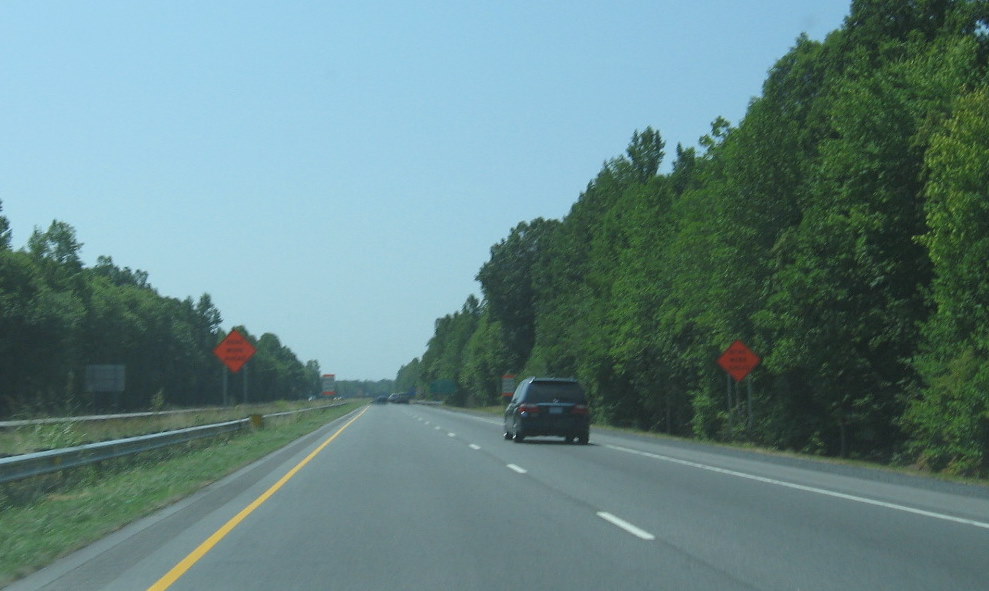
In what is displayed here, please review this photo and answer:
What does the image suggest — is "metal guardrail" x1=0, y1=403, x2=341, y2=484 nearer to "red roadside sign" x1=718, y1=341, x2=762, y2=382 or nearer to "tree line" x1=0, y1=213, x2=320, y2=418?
"tree line" x1=0, y1=213, x2=320, y2=418

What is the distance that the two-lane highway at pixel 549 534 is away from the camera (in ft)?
29.9

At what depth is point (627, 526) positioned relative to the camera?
40.3ft

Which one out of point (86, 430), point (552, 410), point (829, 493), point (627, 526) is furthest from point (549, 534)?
point (552, 410)

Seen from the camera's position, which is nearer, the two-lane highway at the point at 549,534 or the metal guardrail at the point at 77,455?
the two-lane highway at the point at 549,534

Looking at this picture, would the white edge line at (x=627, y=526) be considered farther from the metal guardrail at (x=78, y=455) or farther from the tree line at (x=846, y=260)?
the tree line at (x=846, y=260)

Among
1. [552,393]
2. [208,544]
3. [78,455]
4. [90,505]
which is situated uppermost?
[552,393]

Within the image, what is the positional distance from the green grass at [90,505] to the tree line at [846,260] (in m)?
16.0

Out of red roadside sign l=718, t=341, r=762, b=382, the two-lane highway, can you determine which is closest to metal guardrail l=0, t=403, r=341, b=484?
the two-lane highway

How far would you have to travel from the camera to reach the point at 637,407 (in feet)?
203

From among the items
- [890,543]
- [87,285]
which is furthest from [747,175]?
[87,285]

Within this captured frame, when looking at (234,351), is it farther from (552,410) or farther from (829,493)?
(829,493)

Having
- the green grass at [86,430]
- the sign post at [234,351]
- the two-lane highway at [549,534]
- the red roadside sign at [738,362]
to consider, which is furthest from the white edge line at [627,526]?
the sign post at [234,351]

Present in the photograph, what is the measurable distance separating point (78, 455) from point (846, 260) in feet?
Answer: 74.6

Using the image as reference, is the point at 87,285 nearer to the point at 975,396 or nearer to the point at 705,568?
the point at 975,396
